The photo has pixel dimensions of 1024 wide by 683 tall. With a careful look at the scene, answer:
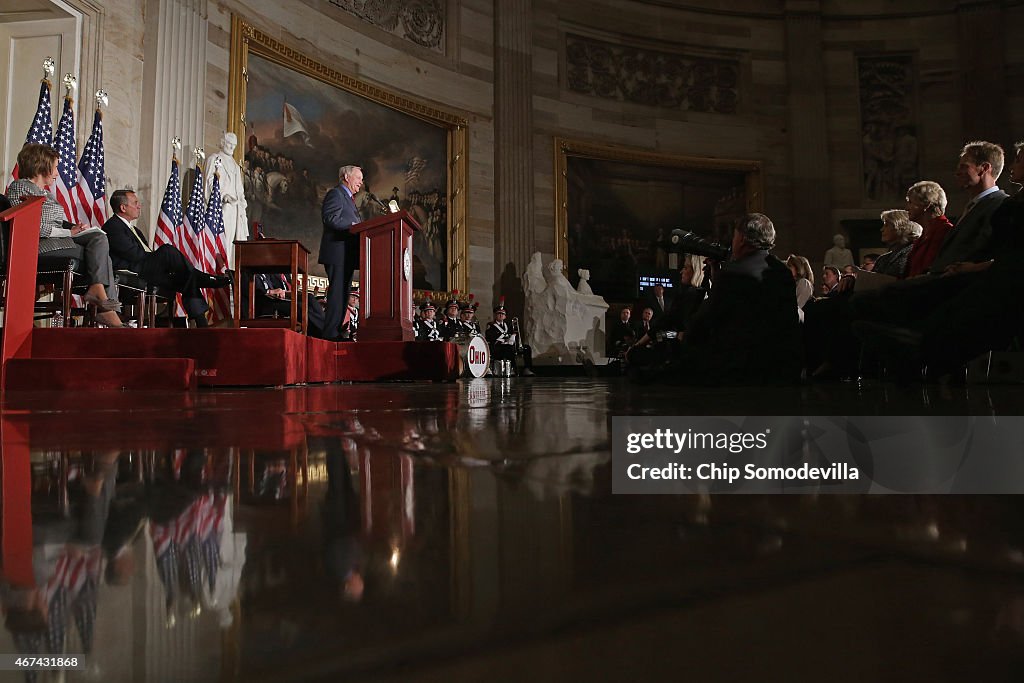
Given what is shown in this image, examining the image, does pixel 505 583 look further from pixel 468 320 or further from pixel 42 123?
pixel 468 320

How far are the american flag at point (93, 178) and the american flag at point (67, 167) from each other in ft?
0.39

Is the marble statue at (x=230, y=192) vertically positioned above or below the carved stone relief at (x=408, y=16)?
below

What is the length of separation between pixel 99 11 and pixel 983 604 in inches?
353

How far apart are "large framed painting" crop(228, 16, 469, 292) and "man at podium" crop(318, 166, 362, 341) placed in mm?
4151

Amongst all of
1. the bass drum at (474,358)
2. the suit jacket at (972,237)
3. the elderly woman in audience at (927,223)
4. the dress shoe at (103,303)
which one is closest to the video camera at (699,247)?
the elderly woman in audience at (927,223)

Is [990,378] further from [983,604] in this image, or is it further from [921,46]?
[921,46]

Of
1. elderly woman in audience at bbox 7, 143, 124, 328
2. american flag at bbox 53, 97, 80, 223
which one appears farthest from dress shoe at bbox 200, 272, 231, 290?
elderly woman in audience at bbox 7, 143, 124, 328

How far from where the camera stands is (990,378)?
3.23m

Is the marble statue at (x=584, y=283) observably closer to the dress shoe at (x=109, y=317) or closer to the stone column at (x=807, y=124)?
the stone column at (x=807, y=124)

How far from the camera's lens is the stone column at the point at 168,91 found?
7.89 meters

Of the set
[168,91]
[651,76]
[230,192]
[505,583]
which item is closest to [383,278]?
[230,192]

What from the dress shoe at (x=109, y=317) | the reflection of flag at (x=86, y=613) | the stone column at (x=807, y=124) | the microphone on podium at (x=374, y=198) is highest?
the stone column at (x=807, y=124)

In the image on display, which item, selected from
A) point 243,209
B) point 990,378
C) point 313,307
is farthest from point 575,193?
point 990,378

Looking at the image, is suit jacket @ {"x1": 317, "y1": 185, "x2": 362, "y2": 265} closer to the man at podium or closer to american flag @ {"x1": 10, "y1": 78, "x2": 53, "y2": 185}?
the man at podium
